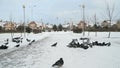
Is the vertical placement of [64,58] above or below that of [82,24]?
below

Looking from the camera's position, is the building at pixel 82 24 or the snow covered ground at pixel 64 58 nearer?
the snow covered ground at pixel 64 58

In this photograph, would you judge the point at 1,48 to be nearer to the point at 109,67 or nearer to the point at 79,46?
the point at 79,46

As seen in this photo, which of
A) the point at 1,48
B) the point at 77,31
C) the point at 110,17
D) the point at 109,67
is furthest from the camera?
the point at 77,31

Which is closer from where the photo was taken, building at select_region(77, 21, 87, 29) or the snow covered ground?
the snow covered ground

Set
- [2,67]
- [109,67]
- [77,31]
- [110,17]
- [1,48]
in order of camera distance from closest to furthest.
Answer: [109,67] → [2,67] → [1,48] → [110,17] → [77,31]

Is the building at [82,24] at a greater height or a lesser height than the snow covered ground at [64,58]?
greater

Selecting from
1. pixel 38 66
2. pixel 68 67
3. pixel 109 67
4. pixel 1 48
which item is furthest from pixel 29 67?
pixel 1 48

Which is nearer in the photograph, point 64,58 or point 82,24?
point 64,58

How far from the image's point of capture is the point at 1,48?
24656mm

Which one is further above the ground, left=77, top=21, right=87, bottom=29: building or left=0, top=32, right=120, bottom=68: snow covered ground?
left=77, top=21, right=87, bottom=29: building

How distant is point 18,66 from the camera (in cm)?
1288

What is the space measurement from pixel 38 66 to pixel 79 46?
45.2ft

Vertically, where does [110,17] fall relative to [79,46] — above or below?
above

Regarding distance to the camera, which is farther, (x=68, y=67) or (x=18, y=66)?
(x=18, y=66)
